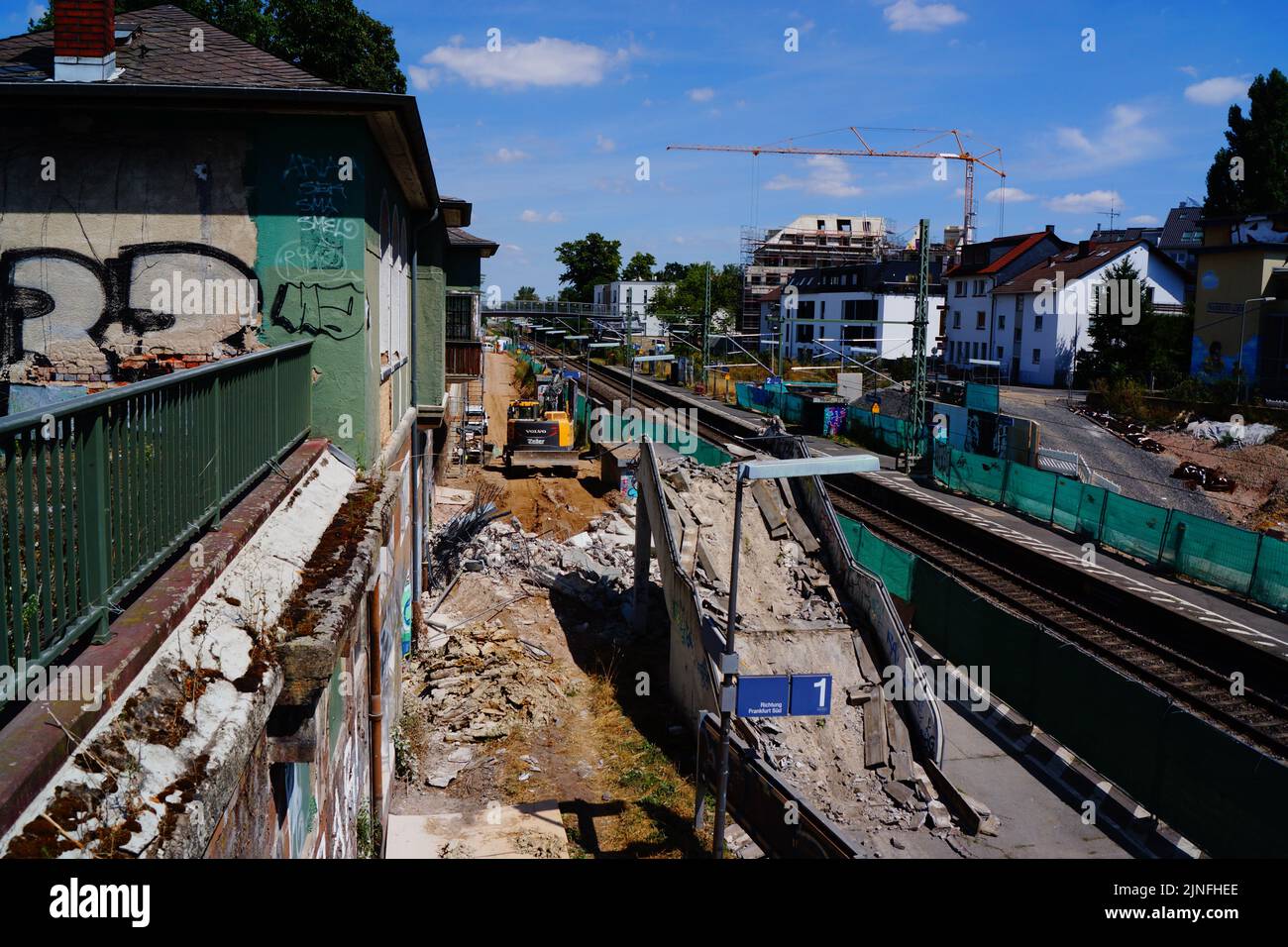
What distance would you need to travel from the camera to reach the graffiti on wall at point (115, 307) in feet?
30.4

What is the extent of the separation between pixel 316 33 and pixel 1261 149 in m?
56.7

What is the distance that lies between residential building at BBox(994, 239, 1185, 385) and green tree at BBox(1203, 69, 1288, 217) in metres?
6.13

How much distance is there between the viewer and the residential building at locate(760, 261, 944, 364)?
82000mm

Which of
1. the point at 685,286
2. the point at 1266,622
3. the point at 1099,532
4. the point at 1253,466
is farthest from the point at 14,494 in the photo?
the point at 685,286

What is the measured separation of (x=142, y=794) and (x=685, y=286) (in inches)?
4405

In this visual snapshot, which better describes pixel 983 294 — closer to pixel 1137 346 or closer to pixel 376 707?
pixel 1137 346

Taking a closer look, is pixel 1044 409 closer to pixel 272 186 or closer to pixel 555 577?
pixel 555 577

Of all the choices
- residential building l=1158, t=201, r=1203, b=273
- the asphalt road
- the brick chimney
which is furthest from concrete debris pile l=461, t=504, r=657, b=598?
residential building l=1158, t=201, r=1203, b=273

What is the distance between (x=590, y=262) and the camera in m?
145

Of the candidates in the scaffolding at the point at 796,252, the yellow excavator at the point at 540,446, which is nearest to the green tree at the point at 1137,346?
the yellow excavator at the point at 540,446

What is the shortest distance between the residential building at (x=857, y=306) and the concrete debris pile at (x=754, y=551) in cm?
5851

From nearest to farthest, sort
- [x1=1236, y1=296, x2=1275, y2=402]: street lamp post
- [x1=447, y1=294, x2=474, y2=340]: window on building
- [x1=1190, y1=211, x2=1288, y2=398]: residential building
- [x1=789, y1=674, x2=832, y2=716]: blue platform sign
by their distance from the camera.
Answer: [x1=789, y1=674, x2=832, y2=716]: blue platform sign, [x1=447, y1=294, x2=474, y2=340]: window on building, [x1=1236, y1=296, x2=1275, y2=402]: street lamp post, [x1=1190, y1=211, x2=1288, y2=398]: residential building

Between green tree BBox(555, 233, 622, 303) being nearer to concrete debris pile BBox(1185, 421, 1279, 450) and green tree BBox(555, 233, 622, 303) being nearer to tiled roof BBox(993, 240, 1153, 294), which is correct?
tiled roof BBox(993, 240, 1153, 294)
